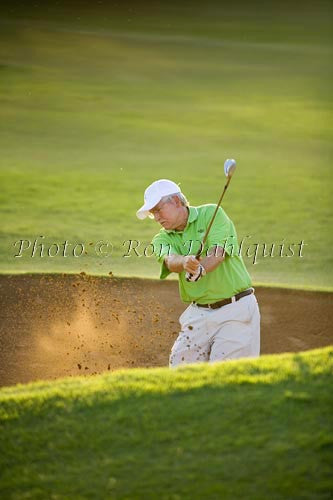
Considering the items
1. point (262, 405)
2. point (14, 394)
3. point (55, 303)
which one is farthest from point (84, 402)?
point (55, 303)

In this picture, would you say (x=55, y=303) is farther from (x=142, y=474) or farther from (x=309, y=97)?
(x=309, y=97)

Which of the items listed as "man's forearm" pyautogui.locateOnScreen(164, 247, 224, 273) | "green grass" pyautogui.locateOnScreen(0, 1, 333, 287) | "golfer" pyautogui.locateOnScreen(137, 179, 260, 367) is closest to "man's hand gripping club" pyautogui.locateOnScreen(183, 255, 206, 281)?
"man's forearm" pyautogui.locateOnScreen(164, 247, 224, 273)

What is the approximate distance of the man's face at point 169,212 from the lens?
7.11 meters

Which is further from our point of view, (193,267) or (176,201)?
(176,201)

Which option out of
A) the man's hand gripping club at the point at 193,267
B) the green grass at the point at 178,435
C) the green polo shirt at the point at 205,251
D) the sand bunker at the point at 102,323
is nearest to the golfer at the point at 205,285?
the green polo shirt at the point at 205,251

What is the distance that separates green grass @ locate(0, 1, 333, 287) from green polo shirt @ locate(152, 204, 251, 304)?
13.1ft

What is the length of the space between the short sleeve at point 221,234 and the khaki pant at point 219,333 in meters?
0.46

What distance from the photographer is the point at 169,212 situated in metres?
7.12

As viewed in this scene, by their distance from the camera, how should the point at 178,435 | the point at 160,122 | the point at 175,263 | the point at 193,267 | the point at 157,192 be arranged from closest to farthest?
the point at 178,435 < the point at 193,267 < the point at 175,263 < the point at 157,192 < the point at 160,122

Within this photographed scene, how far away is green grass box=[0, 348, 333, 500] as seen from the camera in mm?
4922

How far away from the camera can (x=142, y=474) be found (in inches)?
198

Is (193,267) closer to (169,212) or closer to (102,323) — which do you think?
(169,212)

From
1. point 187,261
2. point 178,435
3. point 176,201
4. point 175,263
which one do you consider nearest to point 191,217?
point 176,201

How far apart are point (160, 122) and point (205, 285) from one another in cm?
1188
